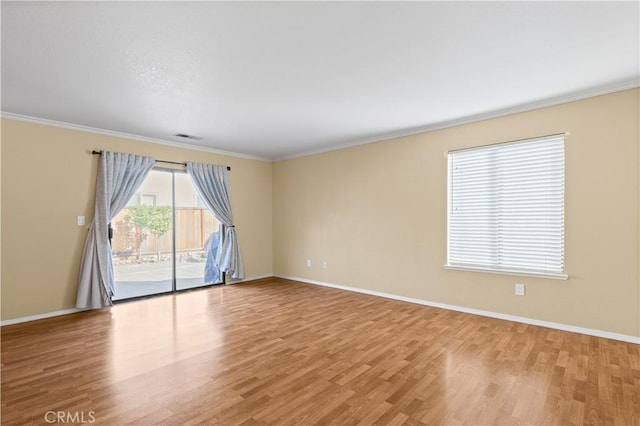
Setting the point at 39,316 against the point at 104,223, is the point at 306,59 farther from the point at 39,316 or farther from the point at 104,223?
the point at 39,316

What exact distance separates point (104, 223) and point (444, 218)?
4.92 meters

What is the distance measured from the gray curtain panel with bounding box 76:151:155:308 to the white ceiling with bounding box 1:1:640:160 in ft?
2.43

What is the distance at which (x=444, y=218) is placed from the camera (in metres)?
4.52

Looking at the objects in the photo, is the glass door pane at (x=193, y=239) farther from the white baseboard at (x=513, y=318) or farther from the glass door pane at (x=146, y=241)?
the white baseboard at (x=513, y=318)

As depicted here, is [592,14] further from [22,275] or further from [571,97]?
[22,275]

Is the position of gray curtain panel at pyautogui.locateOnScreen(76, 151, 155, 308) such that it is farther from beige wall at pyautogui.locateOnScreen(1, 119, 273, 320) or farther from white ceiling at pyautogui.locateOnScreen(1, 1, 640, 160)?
white ceiling at pyautogui.locateOnScreen(1, 1, 640, 160)

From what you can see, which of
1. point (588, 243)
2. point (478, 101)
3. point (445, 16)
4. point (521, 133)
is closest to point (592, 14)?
point (445, 16)

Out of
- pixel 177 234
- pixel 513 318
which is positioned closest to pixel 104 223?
pixel 177 234

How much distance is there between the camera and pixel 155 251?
5.36 metres

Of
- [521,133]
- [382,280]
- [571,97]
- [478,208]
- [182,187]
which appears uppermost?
[571,97]

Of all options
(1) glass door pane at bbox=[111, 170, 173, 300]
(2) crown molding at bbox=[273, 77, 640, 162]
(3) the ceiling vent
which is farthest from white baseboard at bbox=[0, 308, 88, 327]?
(2) crown molding at bbox=[273, 77, 640, 162]

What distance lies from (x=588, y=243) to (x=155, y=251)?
602cm

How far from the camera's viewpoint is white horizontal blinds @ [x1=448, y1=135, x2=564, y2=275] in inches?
145

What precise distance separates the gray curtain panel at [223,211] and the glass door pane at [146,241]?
0.63 meters
